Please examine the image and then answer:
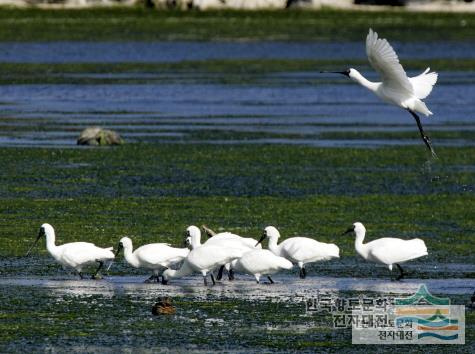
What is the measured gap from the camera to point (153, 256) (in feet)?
63.7

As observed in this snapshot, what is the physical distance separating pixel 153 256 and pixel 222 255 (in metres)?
0.96

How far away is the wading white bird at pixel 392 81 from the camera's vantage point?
18.4m

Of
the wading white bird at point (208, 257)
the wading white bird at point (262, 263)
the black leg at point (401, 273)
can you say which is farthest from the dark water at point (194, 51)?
the wading white bird at point (208, 257)

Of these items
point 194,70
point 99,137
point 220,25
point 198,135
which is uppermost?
point 220,25

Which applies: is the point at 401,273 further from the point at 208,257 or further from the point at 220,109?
the point at 220,109

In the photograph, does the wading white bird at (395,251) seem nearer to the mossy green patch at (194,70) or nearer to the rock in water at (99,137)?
the rock in water at (99,137)

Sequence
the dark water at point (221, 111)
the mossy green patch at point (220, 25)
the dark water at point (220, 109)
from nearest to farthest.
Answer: the dark water at point (220, 109)
the dark water at point (221, 111)
the mossy green patch at point (220, 25)

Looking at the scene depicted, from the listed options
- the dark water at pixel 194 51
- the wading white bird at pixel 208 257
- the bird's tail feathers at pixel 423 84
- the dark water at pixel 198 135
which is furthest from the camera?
the dark water at pixel 194 51

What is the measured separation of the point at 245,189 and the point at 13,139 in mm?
9270

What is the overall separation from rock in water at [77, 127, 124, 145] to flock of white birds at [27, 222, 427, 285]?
44.0 feet

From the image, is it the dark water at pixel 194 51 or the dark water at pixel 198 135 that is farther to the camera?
the dark water at pixel 194 51

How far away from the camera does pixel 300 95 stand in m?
46.8

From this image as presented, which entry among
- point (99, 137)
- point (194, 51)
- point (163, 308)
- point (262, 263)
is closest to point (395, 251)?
point (262, 263)

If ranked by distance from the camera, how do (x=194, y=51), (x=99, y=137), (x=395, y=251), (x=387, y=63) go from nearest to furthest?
(x=387, y=63) → (x=395, y=251) → (x=99, y=137) → (x=194, y=51)
